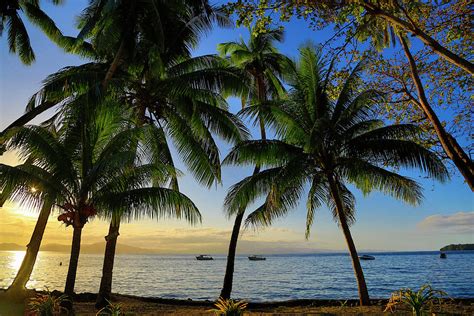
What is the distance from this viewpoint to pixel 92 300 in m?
16.6

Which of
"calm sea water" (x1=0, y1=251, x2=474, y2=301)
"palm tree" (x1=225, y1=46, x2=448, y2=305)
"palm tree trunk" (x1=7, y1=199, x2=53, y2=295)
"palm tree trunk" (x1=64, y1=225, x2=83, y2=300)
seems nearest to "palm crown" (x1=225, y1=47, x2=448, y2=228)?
"palm tree" (x1=225, y1=46, x2=448, y2=305)

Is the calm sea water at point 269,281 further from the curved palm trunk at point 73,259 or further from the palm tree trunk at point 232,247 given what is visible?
the curved palm trunk at point 73,259

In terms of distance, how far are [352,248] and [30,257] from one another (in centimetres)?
1161

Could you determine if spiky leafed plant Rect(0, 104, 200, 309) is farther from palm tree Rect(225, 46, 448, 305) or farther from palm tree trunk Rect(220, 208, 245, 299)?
palm tree trunk Rect(220, 208, 245, 299)

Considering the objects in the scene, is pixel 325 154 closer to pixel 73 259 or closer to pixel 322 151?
pixel 322 151

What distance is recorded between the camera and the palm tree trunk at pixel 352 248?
1319 cm

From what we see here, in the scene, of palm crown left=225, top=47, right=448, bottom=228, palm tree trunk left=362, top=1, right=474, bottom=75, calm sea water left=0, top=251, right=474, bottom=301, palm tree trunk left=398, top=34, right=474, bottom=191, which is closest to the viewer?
palm tree trunk left=362, top=1, right=474, bottom=75

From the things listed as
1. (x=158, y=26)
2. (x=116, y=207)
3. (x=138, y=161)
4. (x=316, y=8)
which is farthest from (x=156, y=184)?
(x=316, y=8)

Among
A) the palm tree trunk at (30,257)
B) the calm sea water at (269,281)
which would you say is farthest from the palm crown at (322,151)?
the calm sea water at (269,281)

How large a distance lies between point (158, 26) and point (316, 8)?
782cm

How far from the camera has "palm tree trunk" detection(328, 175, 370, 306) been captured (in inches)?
519

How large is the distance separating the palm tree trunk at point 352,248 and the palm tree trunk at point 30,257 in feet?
33.3

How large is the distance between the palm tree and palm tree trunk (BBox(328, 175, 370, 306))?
3 centimetres

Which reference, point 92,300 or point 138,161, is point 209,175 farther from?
point 92,300
